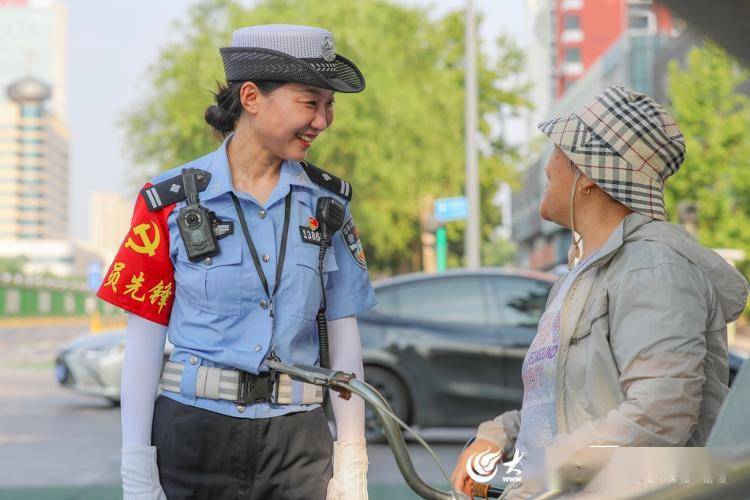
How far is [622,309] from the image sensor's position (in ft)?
6.49

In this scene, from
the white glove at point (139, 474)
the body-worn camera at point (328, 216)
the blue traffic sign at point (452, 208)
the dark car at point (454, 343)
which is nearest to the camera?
the white glove at point (139, 474)

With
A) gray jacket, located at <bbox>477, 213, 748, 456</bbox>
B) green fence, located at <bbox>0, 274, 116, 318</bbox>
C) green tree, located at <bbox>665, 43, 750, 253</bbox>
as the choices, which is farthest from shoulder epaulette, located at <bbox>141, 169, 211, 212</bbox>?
green fence, located at <bbox>0, 274, 116, 318</bbox>

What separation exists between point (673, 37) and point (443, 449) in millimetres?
10113

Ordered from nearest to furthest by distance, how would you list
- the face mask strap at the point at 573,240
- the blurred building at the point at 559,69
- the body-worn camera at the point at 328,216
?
1. the face mask strap at the point at 573,240
2. the body-worn camera at the point at 328,216
3. the blurred building at the point at 559,69

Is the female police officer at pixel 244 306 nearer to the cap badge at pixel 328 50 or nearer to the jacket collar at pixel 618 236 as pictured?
the cap badge at pixel 328 50

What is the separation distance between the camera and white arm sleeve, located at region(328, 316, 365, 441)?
272 centimetres

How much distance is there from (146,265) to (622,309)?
109 cm

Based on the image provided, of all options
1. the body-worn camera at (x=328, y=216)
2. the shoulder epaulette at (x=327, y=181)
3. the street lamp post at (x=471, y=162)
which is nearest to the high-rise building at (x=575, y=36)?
the street lamp post at (x=471, y=162)

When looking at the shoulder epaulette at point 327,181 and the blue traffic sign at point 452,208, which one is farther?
the blue traffic sign at point 452,208

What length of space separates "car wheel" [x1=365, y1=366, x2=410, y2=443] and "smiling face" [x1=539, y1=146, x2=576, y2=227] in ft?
28.0

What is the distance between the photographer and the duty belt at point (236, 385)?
8.59 ft

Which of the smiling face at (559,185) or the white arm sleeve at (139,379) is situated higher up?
the smiling face at (559,185)

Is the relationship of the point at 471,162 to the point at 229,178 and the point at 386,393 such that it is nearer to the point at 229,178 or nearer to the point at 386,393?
the point at 386,393

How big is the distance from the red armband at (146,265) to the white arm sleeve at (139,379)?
0.03 m
